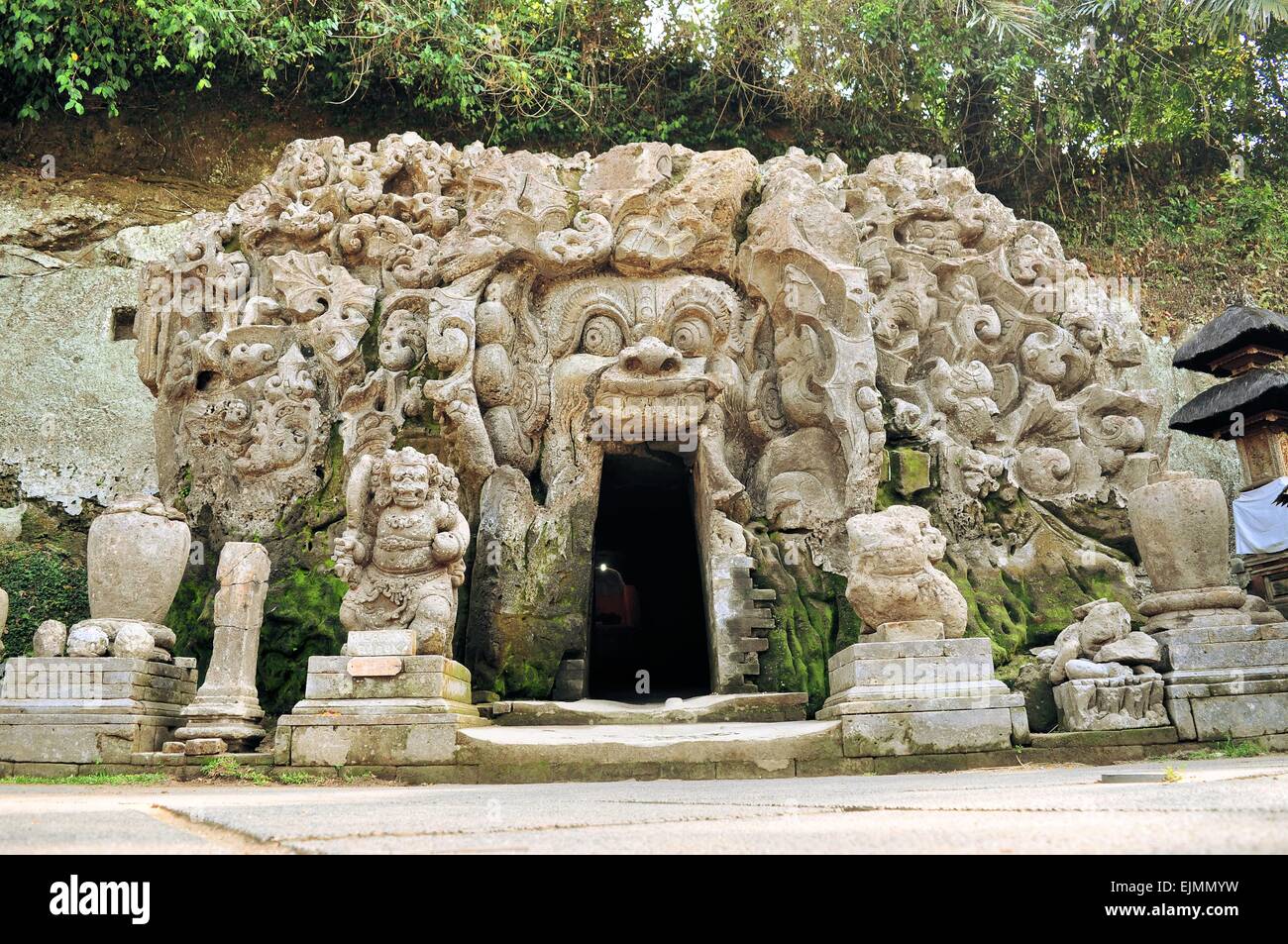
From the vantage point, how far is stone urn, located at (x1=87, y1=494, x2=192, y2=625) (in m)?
7.50

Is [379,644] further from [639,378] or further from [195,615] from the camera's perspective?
[639,378]

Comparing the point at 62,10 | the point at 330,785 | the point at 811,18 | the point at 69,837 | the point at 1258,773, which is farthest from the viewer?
the point at 811,18

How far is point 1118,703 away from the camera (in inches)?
246

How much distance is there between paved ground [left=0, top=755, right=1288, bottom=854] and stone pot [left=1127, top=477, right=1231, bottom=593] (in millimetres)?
2256

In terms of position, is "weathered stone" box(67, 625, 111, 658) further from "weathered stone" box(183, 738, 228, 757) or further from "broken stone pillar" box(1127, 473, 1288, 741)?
"broken stone pillar" box(1127, 473, 1288, 741)

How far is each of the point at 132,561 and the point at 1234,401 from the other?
924 cm

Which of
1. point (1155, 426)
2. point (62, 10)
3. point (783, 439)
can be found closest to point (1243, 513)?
point (1155, 426)

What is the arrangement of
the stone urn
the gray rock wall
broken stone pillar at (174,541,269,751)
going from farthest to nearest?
1. the gray rock wall
2. the stone urn
3. broken stone pillar at (174,541,269,751)

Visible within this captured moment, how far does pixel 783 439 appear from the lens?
987 cm

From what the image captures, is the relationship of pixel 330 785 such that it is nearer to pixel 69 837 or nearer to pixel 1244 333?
pixel 69 837

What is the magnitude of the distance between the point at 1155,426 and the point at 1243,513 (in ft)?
3.75

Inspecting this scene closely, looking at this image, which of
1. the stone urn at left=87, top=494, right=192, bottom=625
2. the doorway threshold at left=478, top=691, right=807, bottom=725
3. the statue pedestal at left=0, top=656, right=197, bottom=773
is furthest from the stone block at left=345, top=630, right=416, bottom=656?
the stone urn at left=87, top=494, right=192, bottom=625

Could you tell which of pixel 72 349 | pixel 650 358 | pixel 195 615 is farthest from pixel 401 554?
pixel 72 349

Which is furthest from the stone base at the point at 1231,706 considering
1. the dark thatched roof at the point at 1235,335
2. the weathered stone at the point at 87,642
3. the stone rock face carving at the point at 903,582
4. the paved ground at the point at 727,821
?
the weathered stone at the point at 87,642
